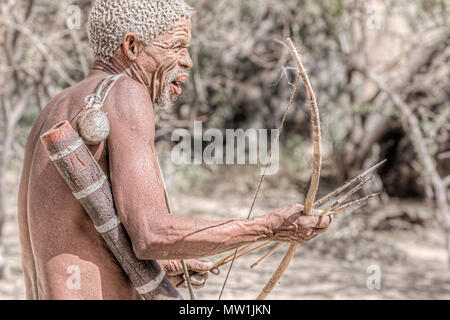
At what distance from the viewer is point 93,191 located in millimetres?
1482

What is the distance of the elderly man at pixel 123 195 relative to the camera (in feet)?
4.86

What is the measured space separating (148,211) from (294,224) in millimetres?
407

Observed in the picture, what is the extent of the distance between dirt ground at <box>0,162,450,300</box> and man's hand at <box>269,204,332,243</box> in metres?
3.19

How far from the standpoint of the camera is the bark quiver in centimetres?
146

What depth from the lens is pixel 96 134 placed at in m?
1.47
